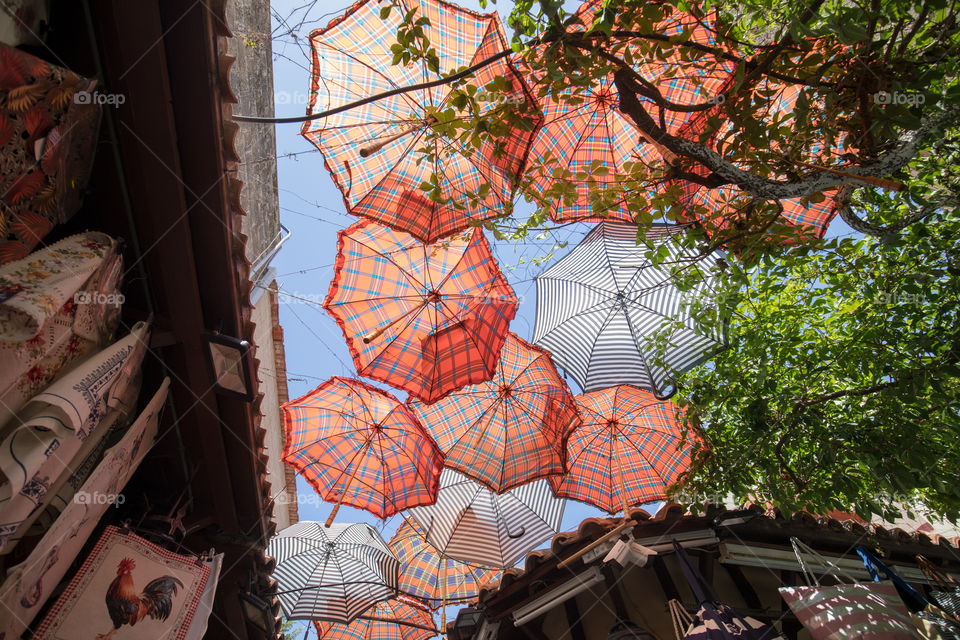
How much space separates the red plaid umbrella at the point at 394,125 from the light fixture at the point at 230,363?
2658mm

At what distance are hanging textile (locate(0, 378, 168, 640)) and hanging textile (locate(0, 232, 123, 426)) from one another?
0.81 m

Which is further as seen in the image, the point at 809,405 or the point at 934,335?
the point at 809,405

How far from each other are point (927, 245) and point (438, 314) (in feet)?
17.8

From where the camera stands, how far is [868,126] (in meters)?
3.29

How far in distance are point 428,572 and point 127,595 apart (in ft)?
23.4

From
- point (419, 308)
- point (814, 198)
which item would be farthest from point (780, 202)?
point (419, 308)

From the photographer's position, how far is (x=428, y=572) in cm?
1002

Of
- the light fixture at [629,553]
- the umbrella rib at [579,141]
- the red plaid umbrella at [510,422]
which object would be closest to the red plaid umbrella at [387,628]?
the red plaid umbrella at [510,422]

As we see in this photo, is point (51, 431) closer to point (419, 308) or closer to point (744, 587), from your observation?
point (419, 308)

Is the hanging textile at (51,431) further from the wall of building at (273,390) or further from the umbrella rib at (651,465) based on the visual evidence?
the umbrella rib at (651,465)

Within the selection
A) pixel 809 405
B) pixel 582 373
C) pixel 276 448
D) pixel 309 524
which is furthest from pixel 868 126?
pixel 276 448

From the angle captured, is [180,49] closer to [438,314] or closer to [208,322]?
[208,322]

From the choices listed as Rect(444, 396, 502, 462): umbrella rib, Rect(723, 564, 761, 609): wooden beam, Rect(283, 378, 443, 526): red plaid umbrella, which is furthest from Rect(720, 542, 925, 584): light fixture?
Rect(283, 378, 443, 526): red plaid umbrella

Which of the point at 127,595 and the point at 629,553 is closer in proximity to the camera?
the point at 127,595
